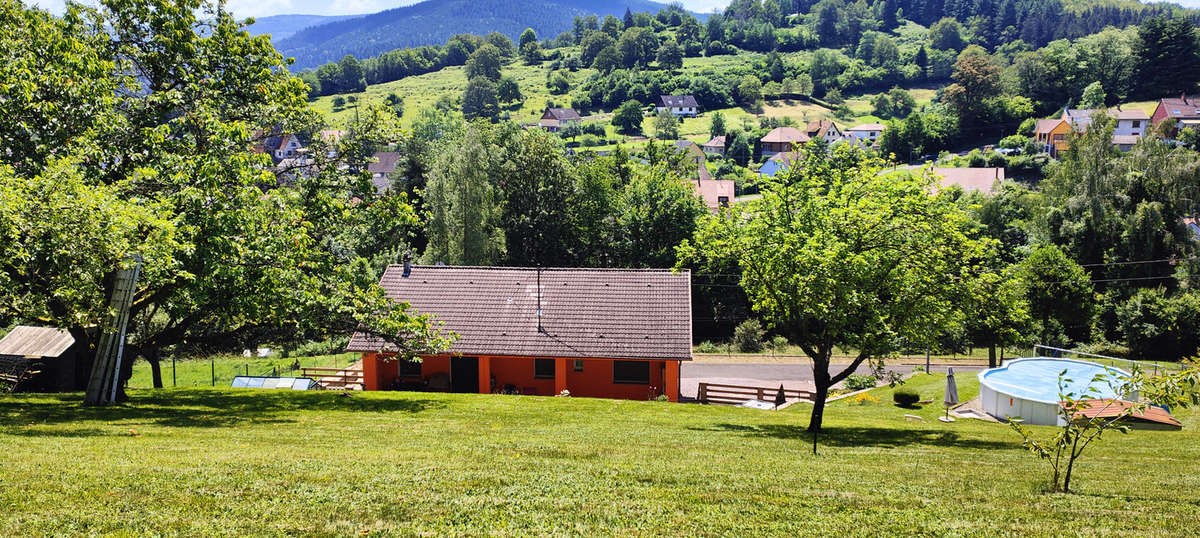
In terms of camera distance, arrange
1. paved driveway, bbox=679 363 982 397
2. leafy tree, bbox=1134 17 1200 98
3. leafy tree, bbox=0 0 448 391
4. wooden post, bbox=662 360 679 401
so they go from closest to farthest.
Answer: leafy tree, bbox=0 0 448 391, wooden post, bbox=662 360 679 401, paved driveway, bbox=679 363 982 397, leafy tree, bbox=1134 17 1200 98

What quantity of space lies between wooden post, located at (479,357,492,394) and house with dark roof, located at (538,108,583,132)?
129m

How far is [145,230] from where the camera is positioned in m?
16.7

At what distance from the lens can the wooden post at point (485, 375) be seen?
2964 cm

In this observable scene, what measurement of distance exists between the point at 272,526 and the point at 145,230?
39.3ft

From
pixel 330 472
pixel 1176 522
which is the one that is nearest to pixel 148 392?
pixel 330 472

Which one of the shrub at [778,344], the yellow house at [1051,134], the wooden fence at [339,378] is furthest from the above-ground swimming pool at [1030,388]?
the yellow house at [1051,134]

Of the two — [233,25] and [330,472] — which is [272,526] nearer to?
[330,472]

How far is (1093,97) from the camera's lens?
12150cm

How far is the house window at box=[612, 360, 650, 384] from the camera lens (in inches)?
1168

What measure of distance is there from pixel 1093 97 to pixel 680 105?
7934 centimetres

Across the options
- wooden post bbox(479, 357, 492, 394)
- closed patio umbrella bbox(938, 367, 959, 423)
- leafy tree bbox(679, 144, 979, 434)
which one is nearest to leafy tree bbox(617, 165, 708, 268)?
wooden post bbox(479, 357, 492, 394)

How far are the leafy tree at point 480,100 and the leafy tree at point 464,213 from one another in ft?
390

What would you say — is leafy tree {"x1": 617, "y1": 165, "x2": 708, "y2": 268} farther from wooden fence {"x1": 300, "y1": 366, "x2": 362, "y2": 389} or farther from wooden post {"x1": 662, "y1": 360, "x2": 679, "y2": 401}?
wooden fence {"x1": 300, "y1": 366, "x2": 362, "y2": 389}

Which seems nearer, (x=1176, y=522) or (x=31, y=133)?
(x=1176, y=522)
